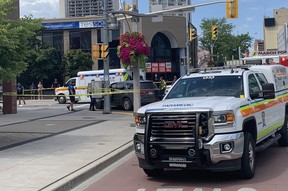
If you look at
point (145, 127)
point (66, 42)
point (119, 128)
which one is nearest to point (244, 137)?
point (145, 127)

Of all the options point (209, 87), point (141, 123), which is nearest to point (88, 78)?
point (209, 87)

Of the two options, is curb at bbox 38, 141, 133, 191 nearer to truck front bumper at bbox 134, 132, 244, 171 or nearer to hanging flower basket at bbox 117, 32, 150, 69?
truck front bumper at bbox 134, 132, 244, 171

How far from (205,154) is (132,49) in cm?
1119

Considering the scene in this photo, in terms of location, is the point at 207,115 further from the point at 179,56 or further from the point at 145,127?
the point at 179,56

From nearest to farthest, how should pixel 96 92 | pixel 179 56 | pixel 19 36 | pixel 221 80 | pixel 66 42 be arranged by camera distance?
1. pixel 221 80
2. pixel 19 36
3. pixel 96 92
4. pixel 66 42
5. pixel 179 56

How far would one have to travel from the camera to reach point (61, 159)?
1031 cm

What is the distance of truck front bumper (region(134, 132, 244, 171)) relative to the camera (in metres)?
7.53

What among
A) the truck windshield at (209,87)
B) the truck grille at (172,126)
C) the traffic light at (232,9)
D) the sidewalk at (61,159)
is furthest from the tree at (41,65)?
the truck grille at (172,126)

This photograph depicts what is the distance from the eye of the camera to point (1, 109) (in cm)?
2677

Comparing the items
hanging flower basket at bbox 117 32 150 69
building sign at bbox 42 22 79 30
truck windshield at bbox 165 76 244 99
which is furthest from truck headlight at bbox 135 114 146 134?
building sign at bbox 42 22 79 30

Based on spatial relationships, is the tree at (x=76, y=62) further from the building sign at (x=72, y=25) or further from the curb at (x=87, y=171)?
the curb at (x=87, y=171)

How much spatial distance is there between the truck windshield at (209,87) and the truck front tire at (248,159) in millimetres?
1101

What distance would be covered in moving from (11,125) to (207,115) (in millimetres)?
12954

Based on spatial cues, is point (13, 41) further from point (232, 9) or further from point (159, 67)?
point (159, 67)
